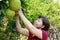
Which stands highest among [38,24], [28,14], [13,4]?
[13,4]

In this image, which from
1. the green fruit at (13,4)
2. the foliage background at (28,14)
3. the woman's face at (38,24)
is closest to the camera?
the green fruit at (13,4)

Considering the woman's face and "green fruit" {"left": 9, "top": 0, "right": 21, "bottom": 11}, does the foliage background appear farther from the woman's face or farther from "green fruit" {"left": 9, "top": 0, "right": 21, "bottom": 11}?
the woman's face

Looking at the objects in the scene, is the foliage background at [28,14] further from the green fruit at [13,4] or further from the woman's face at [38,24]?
the woman's face at [38,24]

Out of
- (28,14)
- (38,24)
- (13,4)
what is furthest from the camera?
(28,14)

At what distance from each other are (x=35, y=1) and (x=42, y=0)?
A: 32.1 inches

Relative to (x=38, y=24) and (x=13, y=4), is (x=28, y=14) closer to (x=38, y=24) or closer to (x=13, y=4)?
(x=38, y=24)

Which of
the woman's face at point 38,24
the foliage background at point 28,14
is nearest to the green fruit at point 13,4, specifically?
the foliage background at point 28,14

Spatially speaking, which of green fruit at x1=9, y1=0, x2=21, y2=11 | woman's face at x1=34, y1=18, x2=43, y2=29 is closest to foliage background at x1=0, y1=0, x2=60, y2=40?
green fruit at x1=9, y1=0, x2=21, y2=11

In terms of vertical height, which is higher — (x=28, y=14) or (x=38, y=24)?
(x=38, y=24)

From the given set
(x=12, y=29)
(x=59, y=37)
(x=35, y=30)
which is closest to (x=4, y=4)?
(x=35, y=30)

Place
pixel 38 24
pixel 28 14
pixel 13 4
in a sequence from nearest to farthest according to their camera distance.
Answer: pixel 13 4, pixel 38 24, pixel 28 14

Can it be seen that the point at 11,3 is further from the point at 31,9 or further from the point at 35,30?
the point at 31,9

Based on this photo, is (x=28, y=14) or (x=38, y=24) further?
(x=28, y=14)

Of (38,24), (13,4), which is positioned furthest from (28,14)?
(13,4)
